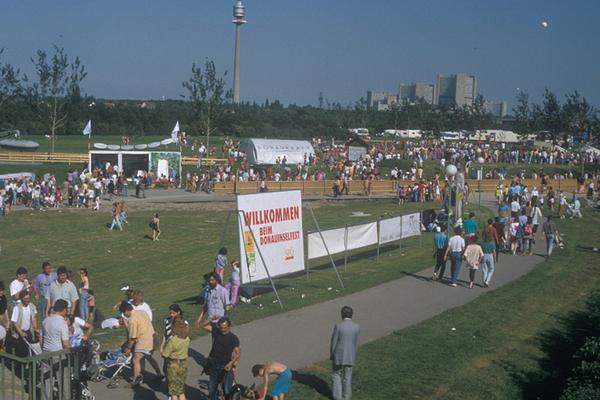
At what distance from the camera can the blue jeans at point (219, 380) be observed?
10.0 meters

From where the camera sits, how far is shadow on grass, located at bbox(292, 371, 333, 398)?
1103cm

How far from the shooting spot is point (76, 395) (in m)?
9.69

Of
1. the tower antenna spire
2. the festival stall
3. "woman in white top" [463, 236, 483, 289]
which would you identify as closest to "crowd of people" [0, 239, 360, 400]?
"woman in white top" [463, 236, 483, 289]

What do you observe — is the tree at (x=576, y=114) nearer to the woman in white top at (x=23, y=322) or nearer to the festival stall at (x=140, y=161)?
the festival stall at (x=140, y=161)

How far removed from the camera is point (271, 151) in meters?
55.0

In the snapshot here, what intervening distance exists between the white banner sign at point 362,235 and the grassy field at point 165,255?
2.10 feet

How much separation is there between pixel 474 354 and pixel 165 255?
17.4 meters

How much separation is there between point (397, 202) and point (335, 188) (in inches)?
171

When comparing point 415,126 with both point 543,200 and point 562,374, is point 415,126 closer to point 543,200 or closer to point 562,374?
point 543,200

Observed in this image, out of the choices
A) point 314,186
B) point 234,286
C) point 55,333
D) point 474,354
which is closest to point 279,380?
point 55,333

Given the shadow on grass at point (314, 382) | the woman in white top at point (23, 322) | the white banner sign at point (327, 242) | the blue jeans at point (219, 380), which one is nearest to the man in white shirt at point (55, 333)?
the woman in white top at point (23, 322)

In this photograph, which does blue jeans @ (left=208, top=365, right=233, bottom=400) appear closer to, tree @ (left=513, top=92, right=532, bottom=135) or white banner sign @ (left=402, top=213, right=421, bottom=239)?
white banner sign @ (left=402, top=213, right=421, bottom=239)

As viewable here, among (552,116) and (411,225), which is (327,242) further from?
(552,116)

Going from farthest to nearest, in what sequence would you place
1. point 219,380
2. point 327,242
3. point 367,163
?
point 367,163 < point 327,242 < point 219,380
